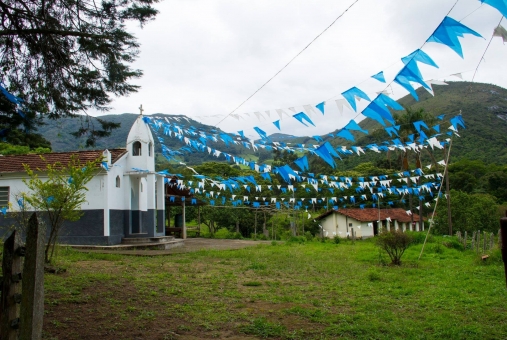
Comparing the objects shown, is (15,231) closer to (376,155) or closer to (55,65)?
(55,65)

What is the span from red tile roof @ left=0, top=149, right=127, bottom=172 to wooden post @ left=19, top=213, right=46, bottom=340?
586 inches

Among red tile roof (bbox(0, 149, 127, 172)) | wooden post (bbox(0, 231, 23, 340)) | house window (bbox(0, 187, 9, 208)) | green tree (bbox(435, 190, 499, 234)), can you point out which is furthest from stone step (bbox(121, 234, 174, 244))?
green tree (bbox(435, 190, 499, 234))

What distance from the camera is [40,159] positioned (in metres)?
18.4

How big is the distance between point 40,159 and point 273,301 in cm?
1459

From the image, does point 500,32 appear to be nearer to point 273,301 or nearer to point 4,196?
point 273,301

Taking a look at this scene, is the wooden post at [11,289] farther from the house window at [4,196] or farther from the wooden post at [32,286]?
the house window at [4,196]

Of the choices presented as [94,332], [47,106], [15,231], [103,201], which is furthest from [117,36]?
[103,201]

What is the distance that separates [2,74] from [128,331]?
4.95m

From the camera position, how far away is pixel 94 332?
5.70 m

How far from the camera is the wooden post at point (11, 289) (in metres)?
3.79

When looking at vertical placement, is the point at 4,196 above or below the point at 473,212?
above

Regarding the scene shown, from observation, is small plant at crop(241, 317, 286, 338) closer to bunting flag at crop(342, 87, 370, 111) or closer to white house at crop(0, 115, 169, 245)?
bunting flag at crop(342, 87, 370, 111)

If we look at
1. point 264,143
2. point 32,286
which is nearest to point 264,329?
point 32,286

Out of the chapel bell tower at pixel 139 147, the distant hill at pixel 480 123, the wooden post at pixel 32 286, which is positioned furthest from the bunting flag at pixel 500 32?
the distant hill at pixel 480 123
